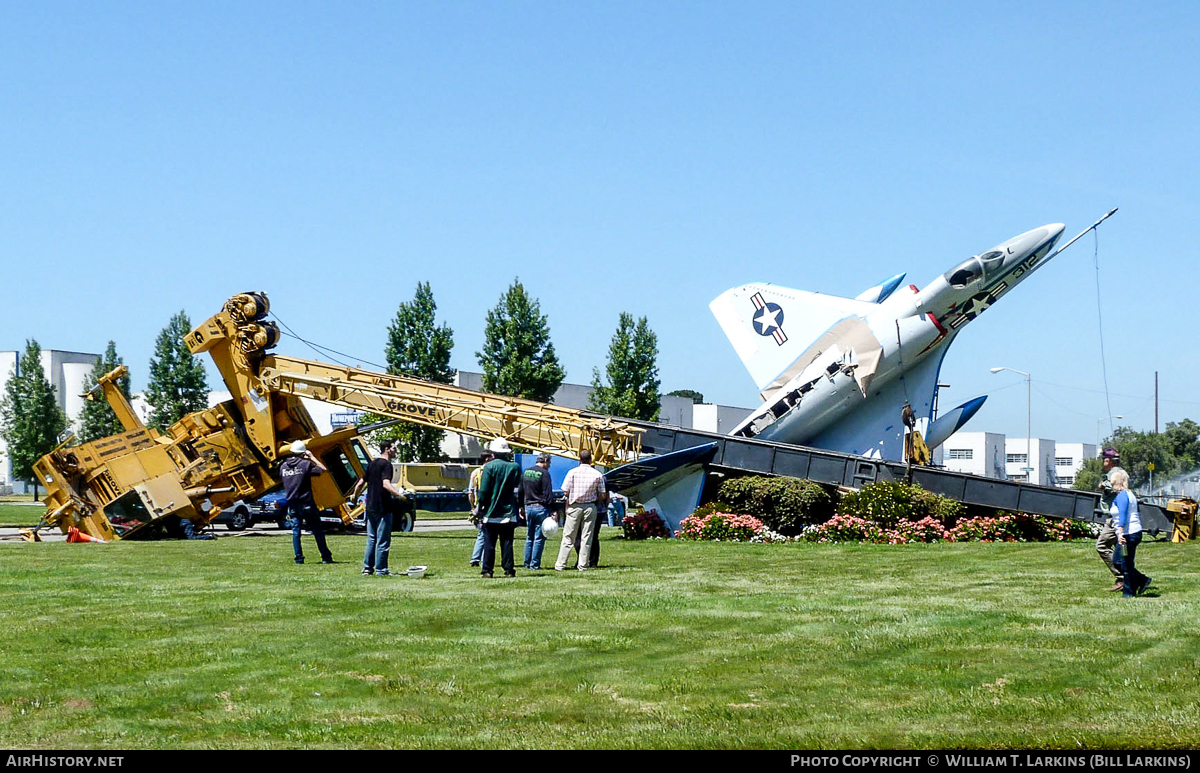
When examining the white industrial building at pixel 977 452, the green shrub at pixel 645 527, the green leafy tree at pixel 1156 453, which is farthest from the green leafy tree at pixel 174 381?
the white industrial building at pixel 977 452

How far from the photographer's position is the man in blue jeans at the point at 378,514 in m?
15.0

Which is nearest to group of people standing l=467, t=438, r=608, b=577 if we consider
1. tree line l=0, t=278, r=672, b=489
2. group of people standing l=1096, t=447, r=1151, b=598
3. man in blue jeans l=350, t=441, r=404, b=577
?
man in blue jeans l=350, t=441, r=404, b=577

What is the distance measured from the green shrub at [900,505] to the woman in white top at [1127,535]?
1051 cm

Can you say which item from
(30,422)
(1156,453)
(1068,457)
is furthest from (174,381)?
(1068,457)

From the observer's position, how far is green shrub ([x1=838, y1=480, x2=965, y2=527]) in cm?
2269

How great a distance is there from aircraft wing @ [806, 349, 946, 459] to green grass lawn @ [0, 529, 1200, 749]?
1384 cm

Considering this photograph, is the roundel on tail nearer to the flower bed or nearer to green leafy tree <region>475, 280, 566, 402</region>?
the flower bed

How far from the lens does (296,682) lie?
7.76 metres

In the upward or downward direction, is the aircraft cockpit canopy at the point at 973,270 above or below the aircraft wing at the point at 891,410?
above

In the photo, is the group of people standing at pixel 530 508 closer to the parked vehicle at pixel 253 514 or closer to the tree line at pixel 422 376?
the parked vehicle at pixel 253 514

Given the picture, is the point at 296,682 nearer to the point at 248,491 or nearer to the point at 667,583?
the point at 667,583

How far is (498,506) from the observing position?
1416 centimetres

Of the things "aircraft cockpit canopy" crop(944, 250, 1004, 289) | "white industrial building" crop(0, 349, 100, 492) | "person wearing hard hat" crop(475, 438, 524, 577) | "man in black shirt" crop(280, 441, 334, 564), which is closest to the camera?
"person wearing hard hat" crop(475, 438, 524, 577)

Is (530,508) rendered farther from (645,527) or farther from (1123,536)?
(645,527)
